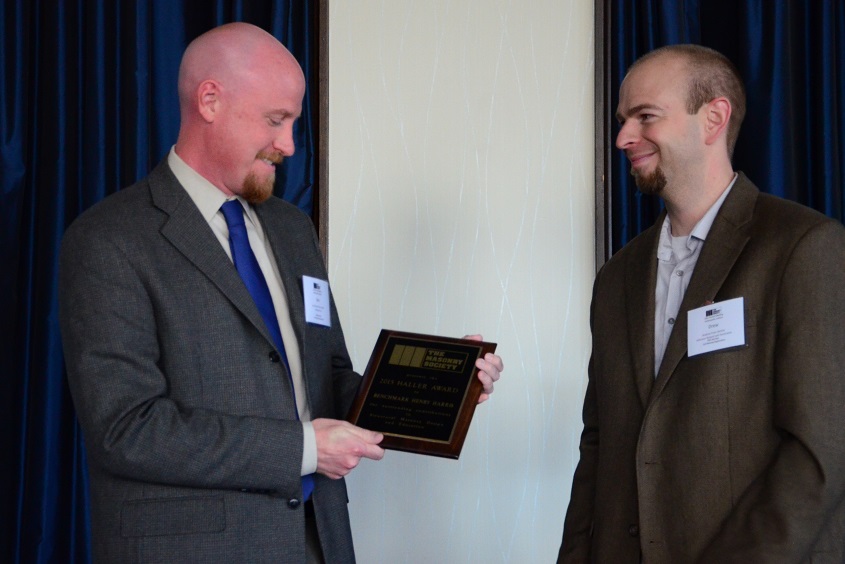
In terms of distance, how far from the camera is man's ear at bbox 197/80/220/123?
2430 mm

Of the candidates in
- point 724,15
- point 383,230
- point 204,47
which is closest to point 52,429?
point 383,230

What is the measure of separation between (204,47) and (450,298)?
143 centimetres

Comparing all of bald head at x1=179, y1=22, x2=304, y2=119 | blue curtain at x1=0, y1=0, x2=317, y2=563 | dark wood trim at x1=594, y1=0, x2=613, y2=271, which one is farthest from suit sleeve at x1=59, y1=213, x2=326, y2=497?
dark wood trim at x1=594, y1=0, x2=613, y2=271

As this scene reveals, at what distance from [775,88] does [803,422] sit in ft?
6.23

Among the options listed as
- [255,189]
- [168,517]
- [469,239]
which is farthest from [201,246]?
[469,239]

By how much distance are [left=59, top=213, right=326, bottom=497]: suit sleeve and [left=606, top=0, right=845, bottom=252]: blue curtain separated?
191 cm

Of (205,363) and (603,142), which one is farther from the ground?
(603,142)

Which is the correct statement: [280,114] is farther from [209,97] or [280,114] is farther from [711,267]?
[711,267]

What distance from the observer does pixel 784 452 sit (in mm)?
2082

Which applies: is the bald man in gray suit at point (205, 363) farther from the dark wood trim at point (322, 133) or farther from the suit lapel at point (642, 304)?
the dark wood trim at point (322, 133)

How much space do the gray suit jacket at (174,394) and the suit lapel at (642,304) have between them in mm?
816

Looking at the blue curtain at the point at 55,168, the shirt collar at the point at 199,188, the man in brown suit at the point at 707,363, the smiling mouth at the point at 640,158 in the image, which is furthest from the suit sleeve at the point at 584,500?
the blue curtain at the point at 55,168

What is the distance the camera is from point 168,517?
2.11 metres

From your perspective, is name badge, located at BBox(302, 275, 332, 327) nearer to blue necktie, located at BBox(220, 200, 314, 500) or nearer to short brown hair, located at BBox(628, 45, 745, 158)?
blue necktie, located at BBox(220, 200, 314, 500)
